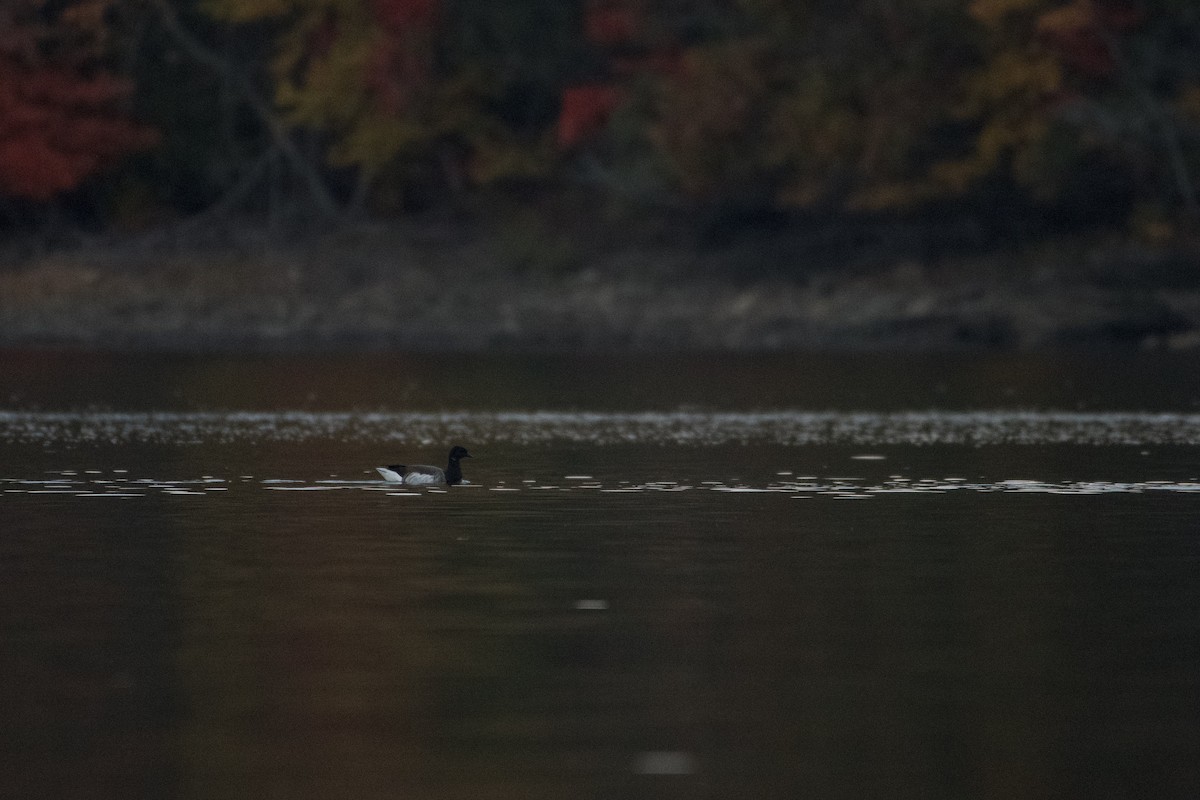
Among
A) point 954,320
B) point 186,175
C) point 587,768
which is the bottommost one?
point 587,768

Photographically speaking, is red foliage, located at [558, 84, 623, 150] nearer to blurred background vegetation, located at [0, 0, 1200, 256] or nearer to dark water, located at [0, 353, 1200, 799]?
blurred background vegetation, located at [0, 0, 1200, 256]

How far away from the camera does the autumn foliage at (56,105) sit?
57.4 metres

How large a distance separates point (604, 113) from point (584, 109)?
0.52 meters

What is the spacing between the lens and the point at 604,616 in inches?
560

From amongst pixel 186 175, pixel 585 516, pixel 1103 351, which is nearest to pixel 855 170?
pixel 1103 351

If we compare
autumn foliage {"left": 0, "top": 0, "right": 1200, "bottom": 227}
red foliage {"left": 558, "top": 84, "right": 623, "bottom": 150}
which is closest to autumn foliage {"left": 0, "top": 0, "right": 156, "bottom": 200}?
autumn foliage {"left": 0, "top": 0, "right": 1200, "bottom": 227}

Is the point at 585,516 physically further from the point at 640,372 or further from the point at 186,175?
the point at 186,175

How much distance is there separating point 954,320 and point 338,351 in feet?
40.2

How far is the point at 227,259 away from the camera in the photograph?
193ft

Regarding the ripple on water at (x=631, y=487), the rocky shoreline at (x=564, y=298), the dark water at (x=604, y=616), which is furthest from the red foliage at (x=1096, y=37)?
the ripple on water at (x=631, y=487)

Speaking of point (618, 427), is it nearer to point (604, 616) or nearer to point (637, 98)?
point (604, 616)

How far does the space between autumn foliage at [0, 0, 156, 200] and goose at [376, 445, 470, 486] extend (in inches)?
1429

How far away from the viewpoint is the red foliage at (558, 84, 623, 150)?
191 feet

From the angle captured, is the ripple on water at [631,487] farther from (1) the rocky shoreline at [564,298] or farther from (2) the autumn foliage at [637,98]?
(1) the rocky shoreline at [564,298]
